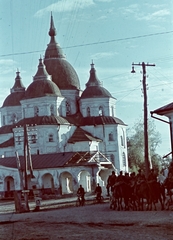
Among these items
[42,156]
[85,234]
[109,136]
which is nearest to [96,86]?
[109,136]

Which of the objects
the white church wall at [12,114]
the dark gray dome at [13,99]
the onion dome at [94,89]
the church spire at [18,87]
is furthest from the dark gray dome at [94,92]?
the church spire at [18,87]

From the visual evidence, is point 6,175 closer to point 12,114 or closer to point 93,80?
point 12,114

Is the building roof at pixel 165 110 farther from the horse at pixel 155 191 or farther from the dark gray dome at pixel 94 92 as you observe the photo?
the dark gray dome at pixel 94 92

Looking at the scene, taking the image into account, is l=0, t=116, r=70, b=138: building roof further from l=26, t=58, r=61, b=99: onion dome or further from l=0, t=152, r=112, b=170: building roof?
l=0, t=152, r=112, b=170: building roof

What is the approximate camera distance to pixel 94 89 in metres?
83.3

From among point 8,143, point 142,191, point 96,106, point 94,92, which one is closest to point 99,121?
point 96,106

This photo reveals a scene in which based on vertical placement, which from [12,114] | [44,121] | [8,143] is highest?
[12,114]

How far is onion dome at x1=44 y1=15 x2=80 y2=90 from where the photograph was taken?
83.8 metres

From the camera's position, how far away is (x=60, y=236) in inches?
544

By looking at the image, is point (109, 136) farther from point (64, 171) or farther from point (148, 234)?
point (148, 234)

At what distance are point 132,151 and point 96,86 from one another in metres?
12.8

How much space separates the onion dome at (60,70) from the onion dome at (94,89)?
6.79 ft

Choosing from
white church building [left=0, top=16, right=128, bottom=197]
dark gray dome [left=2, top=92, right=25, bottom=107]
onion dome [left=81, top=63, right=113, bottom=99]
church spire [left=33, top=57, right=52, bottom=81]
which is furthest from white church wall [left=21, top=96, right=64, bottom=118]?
dark gray dome [left=2, top=92, right=25, bottom=107]

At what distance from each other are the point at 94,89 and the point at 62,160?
61.9 ft
